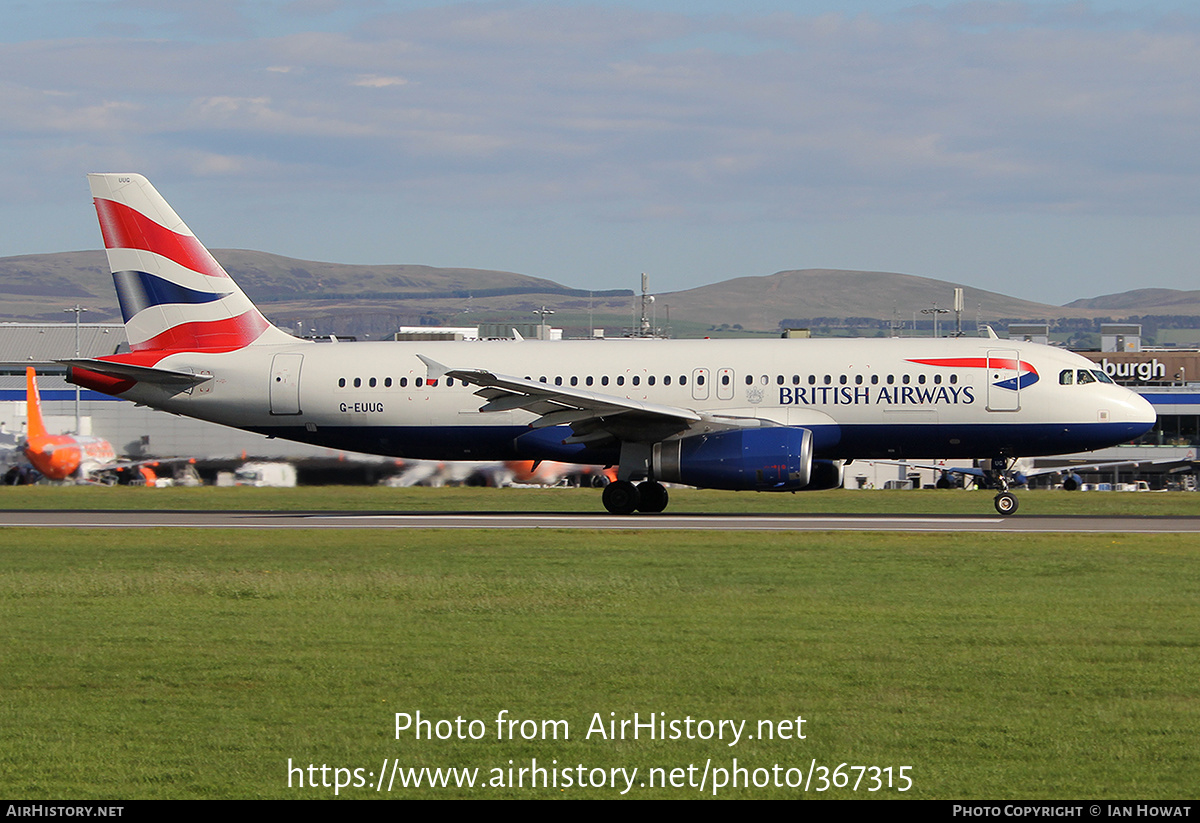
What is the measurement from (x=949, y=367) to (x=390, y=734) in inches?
1008

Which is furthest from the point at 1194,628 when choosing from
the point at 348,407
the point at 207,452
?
the point at 207,452

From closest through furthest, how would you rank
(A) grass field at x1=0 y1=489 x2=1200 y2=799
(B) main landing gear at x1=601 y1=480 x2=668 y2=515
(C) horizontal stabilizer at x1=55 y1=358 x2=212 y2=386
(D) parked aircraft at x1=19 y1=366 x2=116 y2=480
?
(A) grass field at x1=0 y1=489 x2=1200 y2=799
(B) main landing gear at x1=601 y1=480 x2=668 y2=515
(C) horizontal stabilizer at x1=55 y1=358 x2=212 y2=386
(D) parked aircraft at x1=19 y1=366 x2=116 y2=480

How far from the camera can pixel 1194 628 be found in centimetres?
1527

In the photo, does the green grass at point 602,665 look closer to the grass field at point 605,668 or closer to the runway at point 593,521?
the grass field at point 605,668

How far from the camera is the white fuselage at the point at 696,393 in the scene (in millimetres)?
33438

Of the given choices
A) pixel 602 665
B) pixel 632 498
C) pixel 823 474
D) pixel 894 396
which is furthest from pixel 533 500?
pixel 602 665

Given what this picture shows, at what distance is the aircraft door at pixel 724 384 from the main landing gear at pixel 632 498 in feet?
9.08

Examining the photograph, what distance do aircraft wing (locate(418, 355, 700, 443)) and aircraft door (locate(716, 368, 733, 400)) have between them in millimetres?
973

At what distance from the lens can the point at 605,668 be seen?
1291 centimetres

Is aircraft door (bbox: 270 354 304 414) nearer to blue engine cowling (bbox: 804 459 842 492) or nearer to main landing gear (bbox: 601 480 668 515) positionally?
main landing gear (bbox: 601 480 668 515)

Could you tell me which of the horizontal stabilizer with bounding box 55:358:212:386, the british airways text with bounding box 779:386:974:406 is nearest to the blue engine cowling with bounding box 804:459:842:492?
the british airways text with bounding box 779:386:974:406

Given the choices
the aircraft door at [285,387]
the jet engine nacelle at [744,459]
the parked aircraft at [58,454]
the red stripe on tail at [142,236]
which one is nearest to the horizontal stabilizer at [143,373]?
the aircraft door at [285,387]

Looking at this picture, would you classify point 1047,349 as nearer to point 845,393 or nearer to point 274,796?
point 845,393

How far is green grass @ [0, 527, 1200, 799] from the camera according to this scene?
9562 mm
